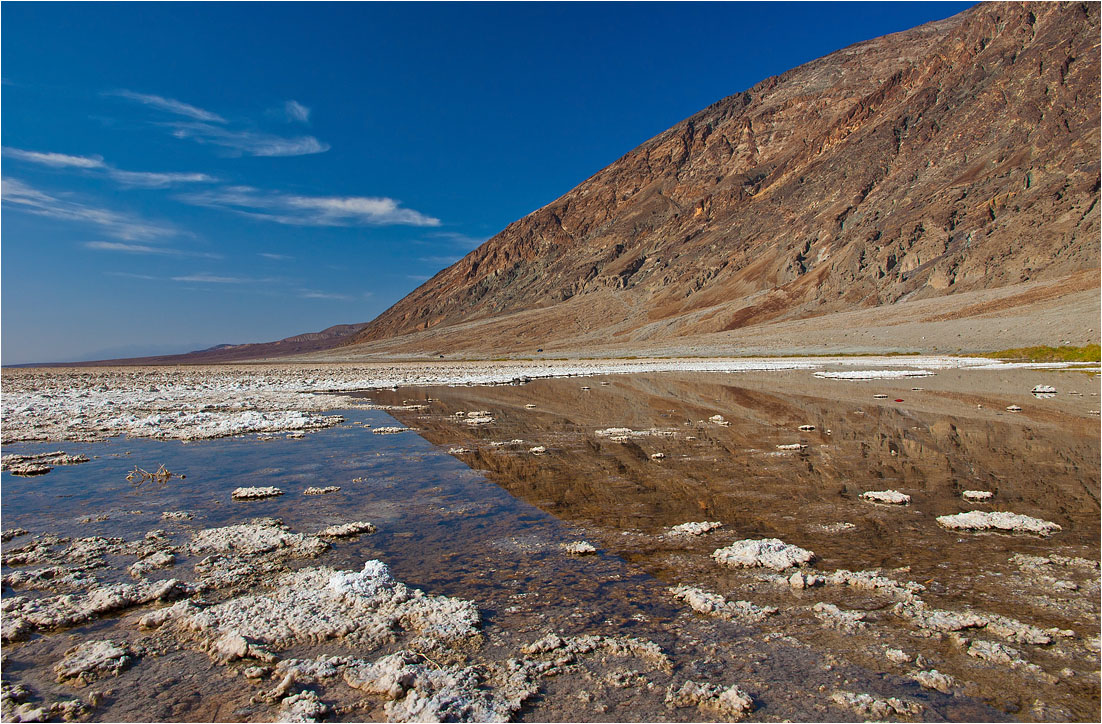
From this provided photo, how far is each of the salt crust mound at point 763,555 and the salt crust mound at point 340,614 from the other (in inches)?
82.0

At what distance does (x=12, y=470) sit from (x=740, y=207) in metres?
124

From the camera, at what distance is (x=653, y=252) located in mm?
123375

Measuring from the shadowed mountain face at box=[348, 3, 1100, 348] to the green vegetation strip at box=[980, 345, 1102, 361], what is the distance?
876 inches

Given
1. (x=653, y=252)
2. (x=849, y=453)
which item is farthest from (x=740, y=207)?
(x=849, y=453)

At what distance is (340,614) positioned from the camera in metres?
3.85

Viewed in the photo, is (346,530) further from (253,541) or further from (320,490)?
(320,490)

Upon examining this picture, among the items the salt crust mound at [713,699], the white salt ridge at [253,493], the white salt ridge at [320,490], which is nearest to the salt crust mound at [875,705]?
the salt crust mound at [713,699]

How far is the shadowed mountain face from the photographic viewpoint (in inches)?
2790

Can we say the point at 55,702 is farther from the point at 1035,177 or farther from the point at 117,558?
the point at 1035,177

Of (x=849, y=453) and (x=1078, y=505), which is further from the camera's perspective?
(x=849, y=453)

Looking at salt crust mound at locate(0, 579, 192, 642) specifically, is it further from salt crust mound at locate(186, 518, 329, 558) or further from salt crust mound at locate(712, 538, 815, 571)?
salt crust mound at locate(712, 538, 815, 571)

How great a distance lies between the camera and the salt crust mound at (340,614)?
360 cm

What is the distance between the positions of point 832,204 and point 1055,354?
68930 millimetres

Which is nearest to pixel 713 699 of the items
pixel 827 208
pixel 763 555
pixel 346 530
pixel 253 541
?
pixel 763 555
